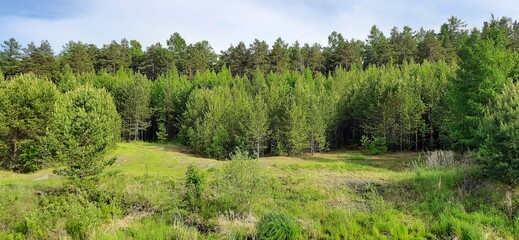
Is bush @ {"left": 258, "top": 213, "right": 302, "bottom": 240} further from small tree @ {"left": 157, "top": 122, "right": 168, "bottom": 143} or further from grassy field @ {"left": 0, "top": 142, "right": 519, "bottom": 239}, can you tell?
small tree @ {"left": 157, "top": 122, "right": 168, "bottom": 143}

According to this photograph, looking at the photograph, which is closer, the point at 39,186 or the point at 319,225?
the point at 319,225

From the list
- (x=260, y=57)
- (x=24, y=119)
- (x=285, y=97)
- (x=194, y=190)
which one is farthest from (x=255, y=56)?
(x=194, y=190)

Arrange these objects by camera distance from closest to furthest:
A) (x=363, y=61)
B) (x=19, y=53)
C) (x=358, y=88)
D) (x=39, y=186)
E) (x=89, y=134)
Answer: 1. (x=89, y=134)
2. (x=39, y=186)
3. (x=358, y=88)
4. (x=19, y=53)
5. (x=363, y=61)

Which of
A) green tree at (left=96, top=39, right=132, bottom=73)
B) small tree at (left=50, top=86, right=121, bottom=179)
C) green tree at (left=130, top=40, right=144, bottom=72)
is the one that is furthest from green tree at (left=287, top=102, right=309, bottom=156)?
green tree at (left=130, top=40, right=144, bottom=72)

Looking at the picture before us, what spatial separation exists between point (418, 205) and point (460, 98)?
13.9m

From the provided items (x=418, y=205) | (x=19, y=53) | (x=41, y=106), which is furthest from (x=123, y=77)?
(x=418, y=205)

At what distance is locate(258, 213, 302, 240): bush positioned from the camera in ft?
38.3

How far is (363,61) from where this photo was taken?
77.3 m

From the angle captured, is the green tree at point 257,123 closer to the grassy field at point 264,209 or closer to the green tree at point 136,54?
the grassy field at point 264,209

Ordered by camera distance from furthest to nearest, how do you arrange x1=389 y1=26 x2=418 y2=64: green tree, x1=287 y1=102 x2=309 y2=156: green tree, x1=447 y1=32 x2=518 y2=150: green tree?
x1=389 y1=26 x2=418 y2=64: green tree < x1=287 y1=102 x2=309 y2=156: green tree < x1=447 y1=32 x2=518 y2=150: green tree

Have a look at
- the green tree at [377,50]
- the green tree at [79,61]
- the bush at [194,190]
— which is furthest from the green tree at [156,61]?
the bush at [194,190]

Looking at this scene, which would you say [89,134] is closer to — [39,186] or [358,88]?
[39,186]

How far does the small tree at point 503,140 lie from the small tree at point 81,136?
1752 centimetres

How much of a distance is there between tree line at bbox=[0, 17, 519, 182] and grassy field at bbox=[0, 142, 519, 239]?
4.43 m
